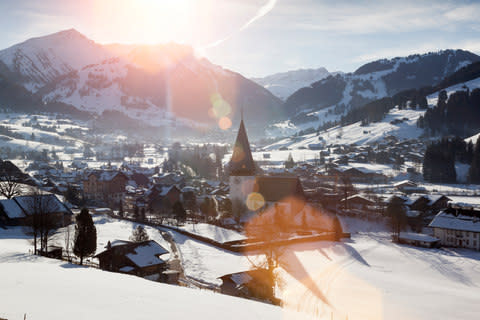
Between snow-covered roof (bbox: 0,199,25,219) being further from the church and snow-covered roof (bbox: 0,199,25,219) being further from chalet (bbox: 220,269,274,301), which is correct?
chalet (bbox: 220,269,274,301)

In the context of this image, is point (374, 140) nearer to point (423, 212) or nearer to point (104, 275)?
point (423, 212)

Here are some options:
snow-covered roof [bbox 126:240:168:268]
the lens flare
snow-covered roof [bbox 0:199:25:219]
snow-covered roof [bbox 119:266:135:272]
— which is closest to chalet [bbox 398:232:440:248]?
the lens flare

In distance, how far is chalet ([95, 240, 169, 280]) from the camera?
29.8 meters


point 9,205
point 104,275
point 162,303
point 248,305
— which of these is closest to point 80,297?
point 162,303

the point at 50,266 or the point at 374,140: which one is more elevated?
the point at 374,140

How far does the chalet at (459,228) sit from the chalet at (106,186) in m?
63.5

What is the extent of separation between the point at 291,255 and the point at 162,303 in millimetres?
22821

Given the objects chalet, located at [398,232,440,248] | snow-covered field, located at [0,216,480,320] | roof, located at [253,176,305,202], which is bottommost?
chalet, located at [398,232,440,248]

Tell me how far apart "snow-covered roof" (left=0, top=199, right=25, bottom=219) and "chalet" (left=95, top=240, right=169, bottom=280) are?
21544 millimetres

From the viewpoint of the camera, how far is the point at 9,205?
154ft

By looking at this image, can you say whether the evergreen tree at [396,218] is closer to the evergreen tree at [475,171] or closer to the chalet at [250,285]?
the chalet at [250,285]

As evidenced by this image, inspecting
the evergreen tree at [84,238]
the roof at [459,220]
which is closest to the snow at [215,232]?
the evergreen tree at [84,238]

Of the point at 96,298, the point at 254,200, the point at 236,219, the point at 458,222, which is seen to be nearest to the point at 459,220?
the point at 458,222

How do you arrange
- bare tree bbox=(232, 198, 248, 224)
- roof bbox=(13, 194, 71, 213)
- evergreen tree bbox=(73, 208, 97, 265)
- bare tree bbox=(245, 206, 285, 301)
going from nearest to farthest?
evergreen tree bbox=(73, 208, 97, 265) → bare tree bbox=(245, 206, 285, 301) → roof bbox=(13, 194, 71, 213) → bare tree bbox=(232, 198, 248, 224)
